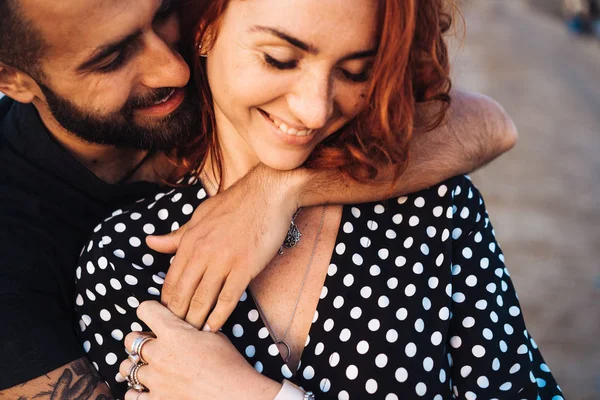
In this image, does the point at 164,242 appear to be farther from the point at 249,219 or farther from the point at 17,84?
the point at 17,84

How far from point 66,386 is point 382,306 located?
983mm

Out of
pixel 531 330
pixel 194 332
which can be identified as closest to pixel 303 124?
pixel 194 332

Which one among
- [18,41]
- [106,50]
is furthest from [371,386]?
[18,41]

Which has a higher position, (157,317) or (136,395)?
(157,317)

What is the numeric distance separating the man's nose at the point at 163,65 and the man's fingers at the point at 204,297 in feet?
2.19

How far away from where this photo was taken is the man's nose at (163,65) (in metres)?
2.12

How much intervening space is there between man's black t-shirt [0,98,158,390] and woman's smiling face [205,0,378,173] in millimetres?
601

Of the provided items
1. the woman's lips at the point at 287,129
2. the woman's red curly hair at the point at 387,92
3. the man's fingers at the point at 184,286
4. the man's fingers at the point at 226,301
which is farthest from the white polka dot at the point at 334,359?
the woman's lips at the point at 287,129

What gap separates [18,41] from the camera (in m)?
2.10

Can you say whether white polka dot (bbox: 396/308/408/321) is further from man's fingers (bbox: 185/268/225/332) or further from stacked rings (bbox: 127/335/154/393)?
stacked rings (bbox: 127/335/154/393)

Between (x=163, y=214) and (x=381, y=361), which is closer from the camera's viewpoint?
(x=381, y=361)

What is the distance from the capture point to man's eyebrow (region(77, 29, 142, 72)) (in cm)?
210

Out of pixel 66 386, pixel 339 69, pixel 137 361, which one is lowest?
pixel 66 386

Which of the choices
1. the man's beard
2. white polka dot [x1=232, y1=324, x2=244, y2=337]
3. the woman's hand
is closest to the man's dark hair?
the man's beard
